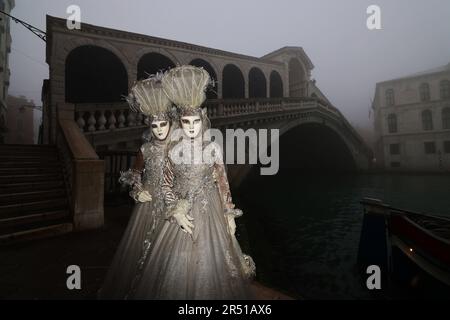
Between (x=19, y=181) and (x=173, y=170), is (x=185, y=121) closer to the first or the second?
(x=173, y=170)

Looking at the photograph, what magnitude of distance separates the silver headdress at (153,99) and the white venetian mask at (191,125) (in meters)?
0.38

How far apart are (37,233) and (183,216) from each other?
337 centimetres

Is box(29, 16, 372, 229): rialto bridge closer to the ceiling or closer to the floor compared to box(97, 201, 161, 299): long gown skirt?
closer to the ceiling

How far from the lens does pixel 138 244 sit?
7.25 ft

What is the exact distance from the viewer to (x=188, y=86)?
6.57 feet

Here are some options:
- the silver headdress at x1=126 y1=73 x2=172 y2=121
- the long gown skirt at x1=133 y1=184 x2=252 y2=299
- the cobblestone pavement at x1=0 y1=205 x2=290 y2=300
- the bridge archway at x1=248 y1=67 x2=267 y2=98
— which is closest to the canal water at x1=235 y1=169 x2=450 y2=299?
the cobblestone pavement at x1=0 y1=205 x2=290 y2=300

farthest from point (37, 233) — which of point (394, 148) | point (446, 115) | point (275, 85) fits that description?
point (446, 115)

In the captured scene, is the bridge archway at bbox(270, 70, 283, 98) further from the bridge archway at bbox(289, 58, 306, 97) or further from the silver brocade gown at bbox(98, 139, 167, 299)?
the silver brocade gown at bbox(98, 139, 167, 299)

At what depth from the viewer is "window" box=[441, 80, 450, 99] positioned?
85.0ft

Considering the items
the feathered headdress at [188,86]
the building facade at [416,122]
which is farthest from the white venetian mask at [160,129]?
the building facade at [416,122]

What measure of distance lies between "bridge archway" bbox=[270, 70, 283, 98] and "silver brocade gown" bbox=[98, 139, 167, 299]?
15063 millimetres

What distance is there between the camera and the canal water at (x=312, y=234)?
4.62m

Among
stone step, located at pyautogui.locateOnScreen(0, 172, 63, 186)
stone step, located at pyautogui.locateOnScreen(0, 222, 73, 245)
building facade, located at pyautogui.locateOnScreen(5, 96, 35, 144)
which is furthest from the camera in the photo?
building facade, located at pyautogui.locateOnScreen(5, 96, 35, 144)
